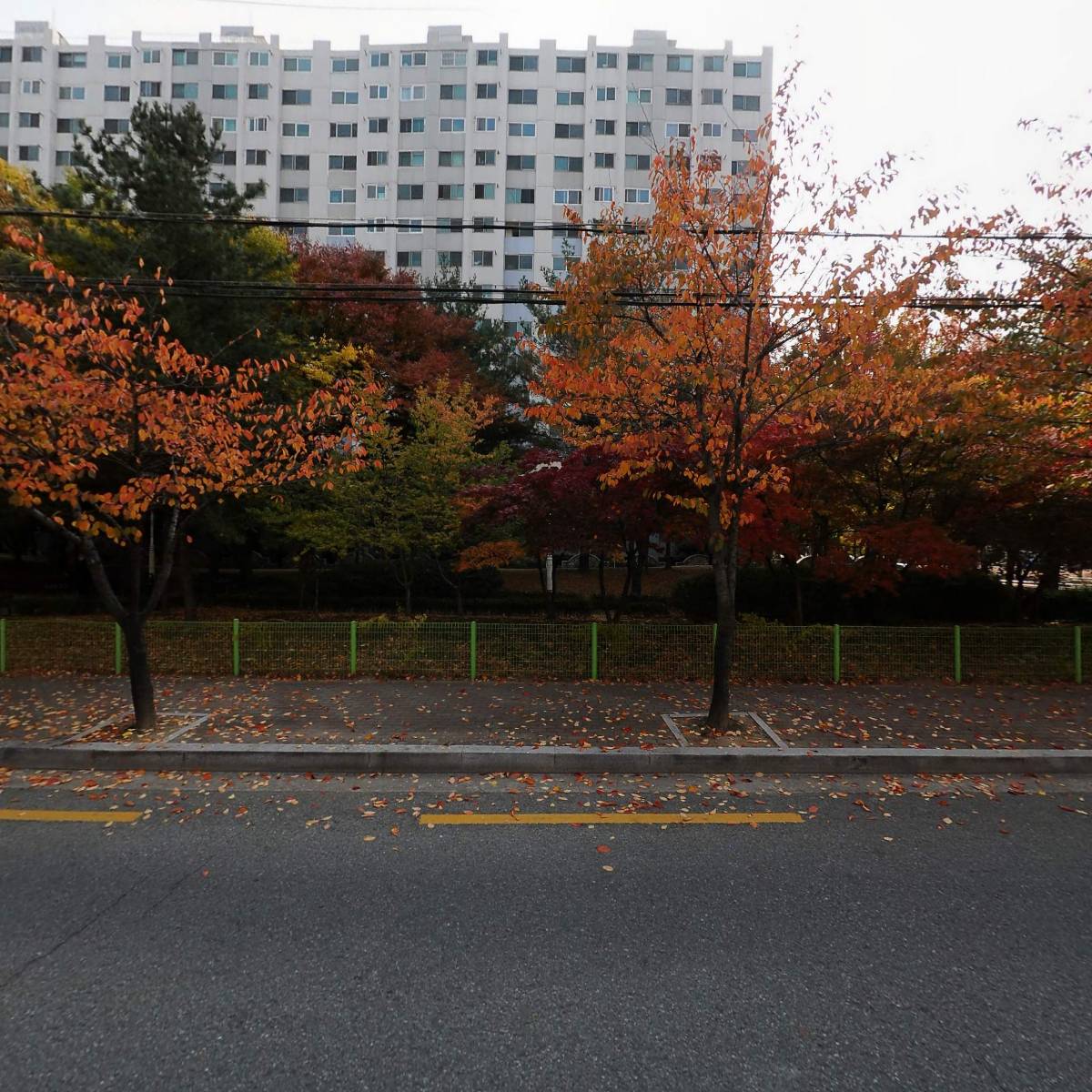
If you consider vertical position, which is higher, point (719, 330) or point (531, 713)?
point (719, 330)

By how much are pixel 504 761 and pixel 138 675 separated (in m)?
3.96

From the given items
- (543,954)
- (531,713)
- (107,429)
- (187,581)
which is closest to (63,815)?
(107,429)

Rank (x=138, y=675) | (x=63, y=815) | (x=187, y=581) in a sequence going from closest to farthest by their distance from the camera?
(x=63, y=815) < (x=138, y=675) < (x=187, y=581)

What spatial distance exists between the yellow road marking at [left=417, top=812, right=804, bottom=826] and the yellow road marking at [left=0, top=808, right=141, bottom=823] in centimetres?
219

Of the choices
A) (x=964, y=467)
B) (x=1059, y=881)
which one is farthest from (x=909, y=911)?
(x=964, y=467)

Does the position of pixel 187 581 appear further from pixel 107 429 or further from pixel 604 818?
pixel 604 818

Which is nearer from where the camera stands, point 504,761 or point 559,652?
point 504,761

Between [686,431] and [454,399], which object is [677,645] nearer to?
[686,431]

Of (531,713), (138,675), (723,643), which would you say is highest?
(723,643)

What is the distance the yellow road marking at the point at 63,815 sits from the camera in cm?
493

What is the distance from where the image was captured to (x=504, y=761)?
6305 millimetres

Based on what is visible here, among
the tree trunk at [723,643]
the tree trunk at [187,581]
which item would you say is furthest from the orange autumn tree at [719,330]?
the tree trunk at [187,581]

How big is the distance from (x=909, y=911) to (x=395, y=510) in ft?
38.5

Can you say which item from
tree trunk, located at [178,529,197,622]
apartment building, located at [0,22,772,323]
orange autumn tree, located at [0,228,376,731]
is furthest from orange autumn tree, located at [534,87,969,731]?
apartment building, located at [0,22,772,323]
